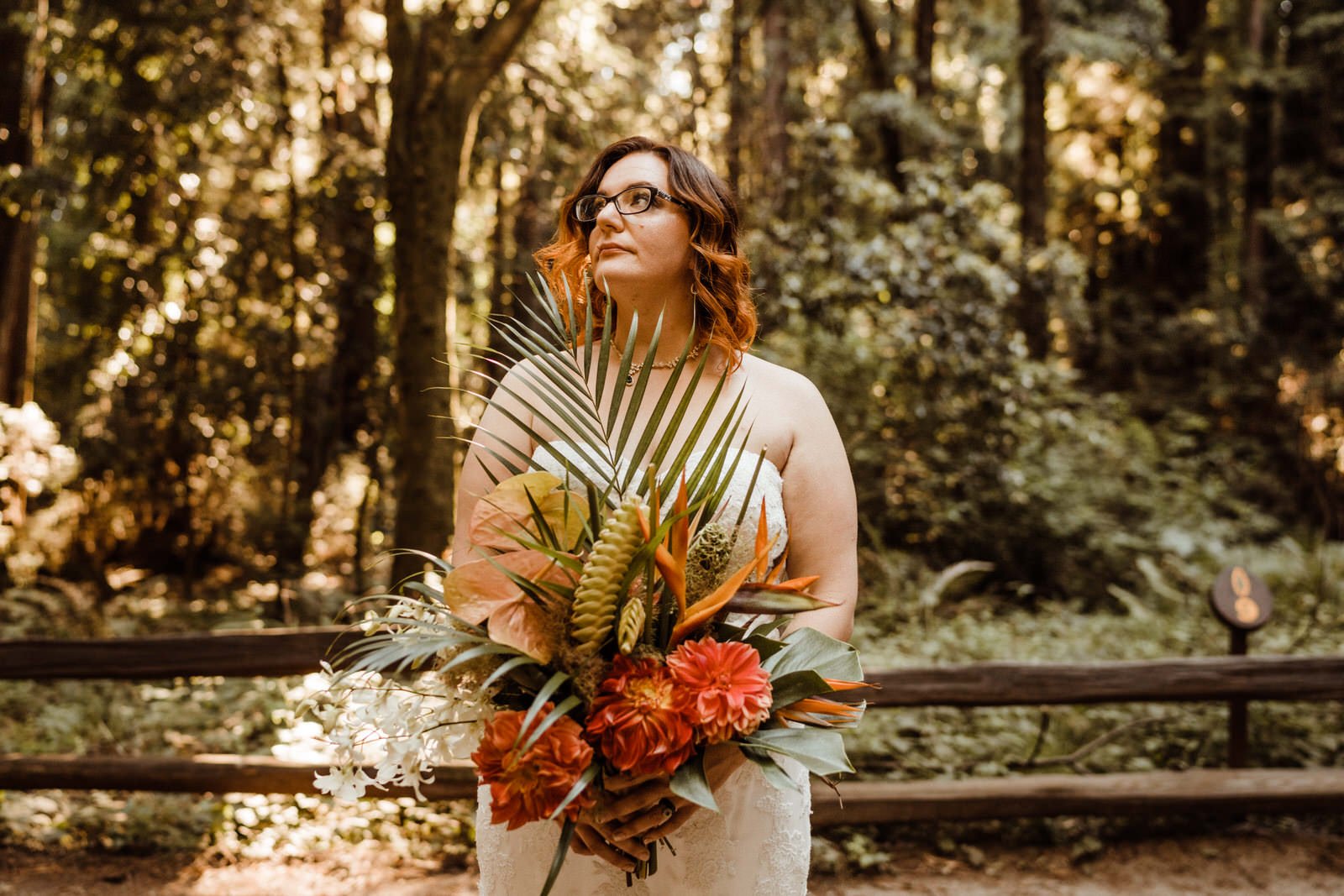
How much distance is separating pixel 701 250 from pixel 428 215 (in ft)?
11.4

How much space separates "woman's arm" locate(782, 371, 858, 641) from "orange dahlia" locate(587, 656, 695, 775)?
2.21 ft

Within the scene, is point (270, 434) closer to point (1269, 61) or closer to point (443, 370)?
point (443, 370)

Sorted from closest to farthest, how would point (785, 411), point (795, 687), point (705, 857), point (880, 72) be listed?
point (795, 687) → point (705, 857) → point (785, 411) → point (880, 72)

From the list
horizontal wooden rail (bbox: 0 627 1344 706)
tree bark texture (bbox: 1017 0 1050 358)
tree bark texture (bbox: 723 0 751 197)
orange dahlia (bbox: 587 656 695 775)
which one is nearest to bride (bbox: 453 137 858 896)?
orange dahlia (bbox: 587 656 695 775)

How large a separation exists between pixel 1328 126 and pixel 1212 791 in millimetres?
13908

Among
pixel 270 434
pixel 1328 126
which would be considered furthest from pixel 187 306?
pixel 1328 126

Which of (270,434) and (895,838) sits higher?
(270,434)

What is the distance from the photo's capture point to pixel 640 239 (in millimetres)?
2062

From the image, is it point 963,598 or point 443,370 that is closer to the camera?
point 443,370

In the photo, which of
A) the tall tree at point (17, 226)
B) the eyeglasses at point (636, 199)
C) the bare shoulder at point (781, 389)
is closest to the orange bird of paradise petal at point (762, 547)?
the bare shoulder at point (781, 389)

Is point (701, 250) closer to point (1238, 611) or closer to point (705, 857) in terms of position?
point (705, 857)

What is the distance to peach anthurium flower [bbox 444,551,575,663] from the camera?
1.46 m

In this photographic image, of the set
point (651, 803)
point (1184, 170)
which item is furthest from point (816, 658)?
point (1184, 170)

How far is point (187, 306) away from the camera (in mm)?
9391
